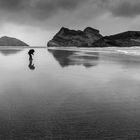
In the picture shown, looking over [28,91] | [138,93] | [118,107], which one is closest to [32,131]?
[118,107]

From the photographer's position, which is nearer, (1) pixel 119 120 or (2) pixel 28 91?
(1) pixel 119 120

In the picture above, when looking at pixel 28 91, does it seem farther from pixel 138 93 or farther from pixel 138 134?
pixel 138 134

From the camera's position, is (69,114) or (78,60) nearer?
(69,114)

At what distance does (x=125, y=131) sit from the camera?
5.26m

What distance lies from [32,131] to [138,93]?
549 cm

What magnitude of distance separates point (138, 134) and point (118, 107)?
2253 mm

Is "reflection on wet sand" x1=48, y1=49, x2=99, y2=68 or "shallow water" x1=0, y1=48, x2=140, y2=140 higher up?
"reflection on wet sand" x1=48, y1=49, x2=99, y2=68

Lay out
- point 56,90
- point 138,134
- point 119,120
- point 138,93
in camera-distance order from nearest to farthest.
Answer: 1. point 138,134
2. point 119,120
3. point 138,93
4. point 56,90

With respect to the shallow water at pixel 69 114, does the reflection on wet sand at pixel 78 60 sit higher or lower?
higher

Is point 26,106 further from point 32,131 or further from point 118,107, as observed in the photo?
point 118,107

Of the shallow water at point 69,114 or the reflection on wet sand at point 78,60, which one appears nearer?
the shallow water at point 69,114

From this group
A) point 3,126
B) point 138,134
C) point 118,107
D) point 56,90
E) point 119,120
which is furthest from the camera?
point 56,90

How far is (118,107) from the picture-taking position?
7.31m

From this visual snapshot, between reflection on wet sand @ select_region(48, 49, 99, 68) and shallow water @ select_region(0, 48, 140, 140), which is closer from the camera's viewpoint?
shallow water @ select_region(0, 48, 140, 140)
